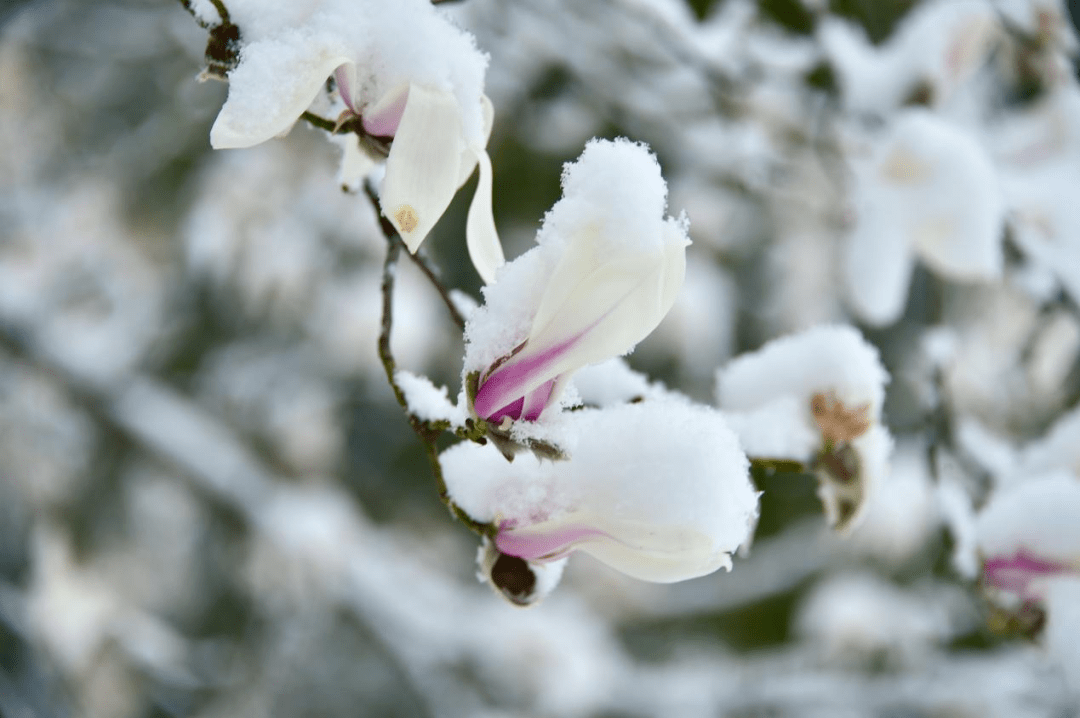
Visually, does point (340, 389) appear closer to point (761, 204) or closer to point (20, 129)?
point (20, 129)

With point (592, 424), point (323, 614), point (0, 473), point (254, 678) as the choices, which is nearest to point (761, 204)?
point (323, 614)

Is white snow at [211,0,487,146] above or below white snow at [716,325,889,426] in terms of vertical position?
above

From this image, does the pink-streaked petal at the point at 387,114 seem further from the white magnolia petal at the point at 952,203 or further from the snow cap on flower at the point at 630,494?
the white magnolia petal at the point at 952,203

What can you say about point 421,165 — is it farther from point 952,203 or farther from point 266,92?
point 952,203

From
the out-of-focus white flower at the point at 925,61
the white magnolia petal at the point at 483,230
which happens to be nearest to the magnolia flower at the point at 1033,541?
the white magnolia petal at the point at 483,230

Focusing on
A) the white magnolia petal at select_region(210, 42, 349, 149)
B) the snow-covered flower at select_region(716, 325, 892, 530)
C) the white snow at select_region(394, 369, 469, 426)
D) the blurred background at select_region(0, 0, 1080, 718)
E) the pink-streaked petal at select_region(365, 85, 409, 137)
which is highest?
the white magnolia petal at select_region(210, 42, 349, 149)

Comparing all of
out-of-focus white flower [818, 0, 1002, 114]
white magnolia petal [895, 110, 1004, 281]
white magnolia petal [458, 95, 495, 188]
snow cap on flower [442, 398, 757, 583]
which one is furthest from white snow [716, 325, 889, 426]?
out-of-focus white flower [818, 0, 1002, 114]

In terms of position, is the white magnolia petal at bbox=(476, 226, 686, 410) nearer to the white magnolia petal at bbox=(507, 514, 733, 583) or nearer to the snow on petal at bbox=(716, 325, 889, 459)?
the white magnolia petal at bbox=(507, 514, 733, 583)
